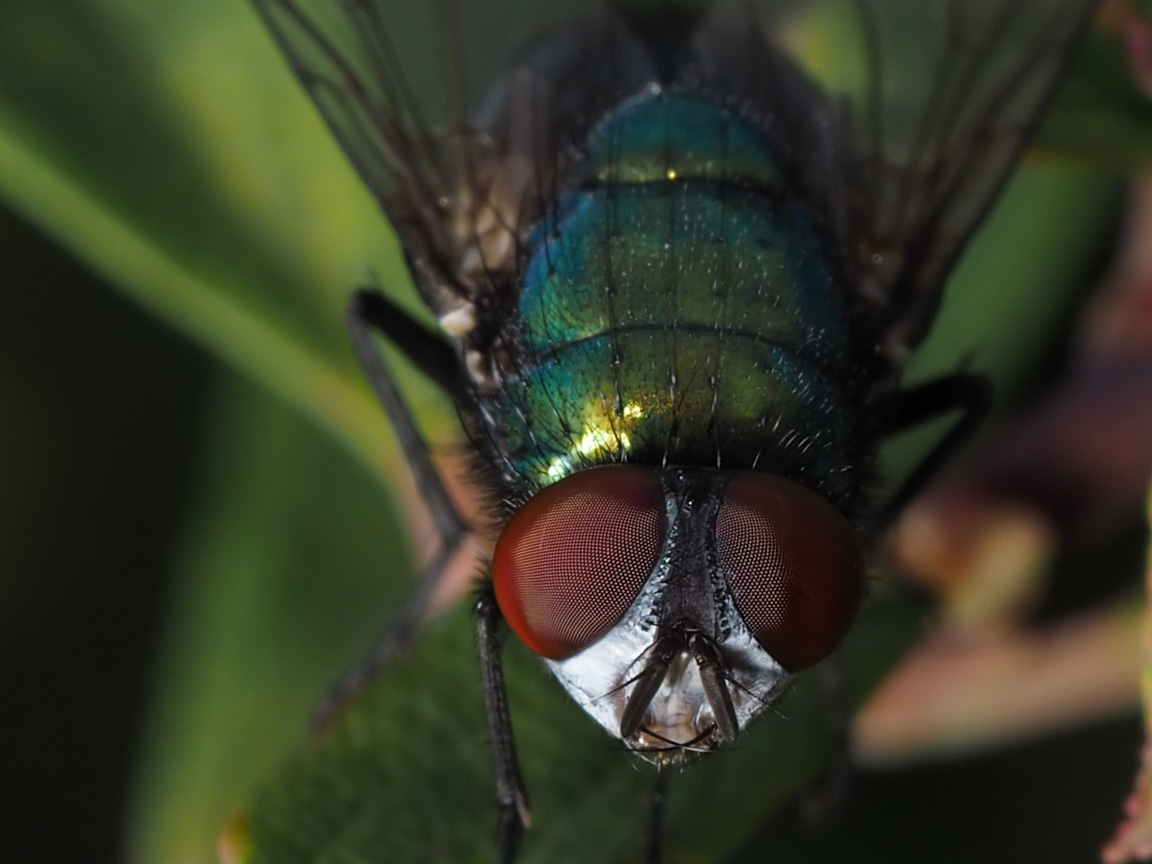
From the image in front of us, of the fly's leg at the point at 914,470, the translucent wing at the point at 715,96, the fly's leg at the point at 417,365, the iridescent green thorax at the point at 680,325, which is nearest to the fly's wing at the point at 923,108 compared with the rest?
the translucent wing at the point at 715,96

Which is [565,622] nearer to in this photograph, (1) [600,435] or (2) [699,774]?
(1) [600,435]

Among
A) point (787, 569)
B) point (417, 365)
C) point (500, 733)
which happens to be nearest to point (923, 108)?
point (417, 365)

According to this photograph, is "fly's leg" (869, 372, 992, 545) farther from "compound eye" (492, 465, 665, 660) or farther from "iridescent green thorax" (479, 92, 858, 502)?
"compound eye" (492, 465, 665, 660)

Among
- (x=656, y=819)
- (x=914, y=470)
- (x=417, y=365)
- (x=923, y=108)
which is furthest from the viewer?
(x=923, y=108)

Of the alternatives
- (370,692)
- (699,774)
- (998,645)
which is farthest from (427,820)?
(998,645)

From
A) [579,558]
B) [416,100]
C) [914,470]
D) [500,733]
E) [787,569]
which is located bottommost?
[914,470]

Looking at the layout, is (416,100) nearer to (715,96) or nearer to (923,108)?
(715,96)

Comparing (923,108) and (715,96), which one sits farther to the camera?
(923,108)
